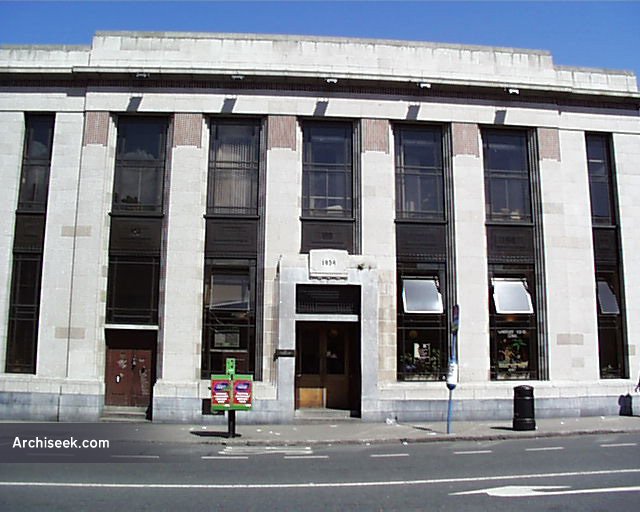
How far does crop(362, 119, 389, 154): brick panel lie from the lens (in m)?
18.4

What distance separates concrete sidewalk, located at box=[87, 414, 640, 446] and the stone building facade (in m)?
0.76

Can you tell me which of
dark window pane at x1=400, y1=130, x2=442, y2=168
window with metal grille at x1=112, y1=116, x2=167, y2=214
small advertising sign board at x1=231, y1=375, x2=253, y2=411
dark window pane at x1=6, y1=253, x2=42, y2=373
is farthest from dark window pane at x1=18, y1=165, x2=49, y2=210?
dark window pane at x1=400, y1=130, x2=442, y2=168

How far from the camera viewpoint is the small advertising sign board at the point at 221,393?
559 inches

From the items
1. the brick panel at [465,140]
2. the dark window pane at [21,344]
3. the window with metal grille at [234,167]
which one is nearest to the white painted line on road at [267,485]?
the dark window pane at [21,344]

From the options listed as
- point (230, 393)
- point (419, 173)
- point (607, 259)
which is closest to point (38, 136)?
point (230, 393)

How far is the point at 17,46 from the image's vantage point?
18.8 metres

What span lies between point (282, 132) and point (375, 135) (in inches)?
114

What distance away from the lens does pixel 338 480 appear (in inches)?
364

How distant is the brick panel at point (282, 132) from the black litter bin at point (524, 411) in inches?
377

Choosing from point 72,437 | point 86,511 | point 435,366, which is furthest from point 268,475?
point 435,366

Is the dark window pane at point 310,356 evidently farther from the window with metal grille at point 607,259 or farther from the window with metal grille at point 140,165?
the window with metal grille at point 607,259

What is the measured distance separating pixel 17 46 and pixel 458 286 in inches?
620

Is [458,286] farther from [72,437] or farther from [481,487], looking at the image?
[72,437]

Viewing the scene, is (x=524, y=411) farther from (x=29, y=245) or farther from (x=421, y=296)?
(x=29, y=245)
